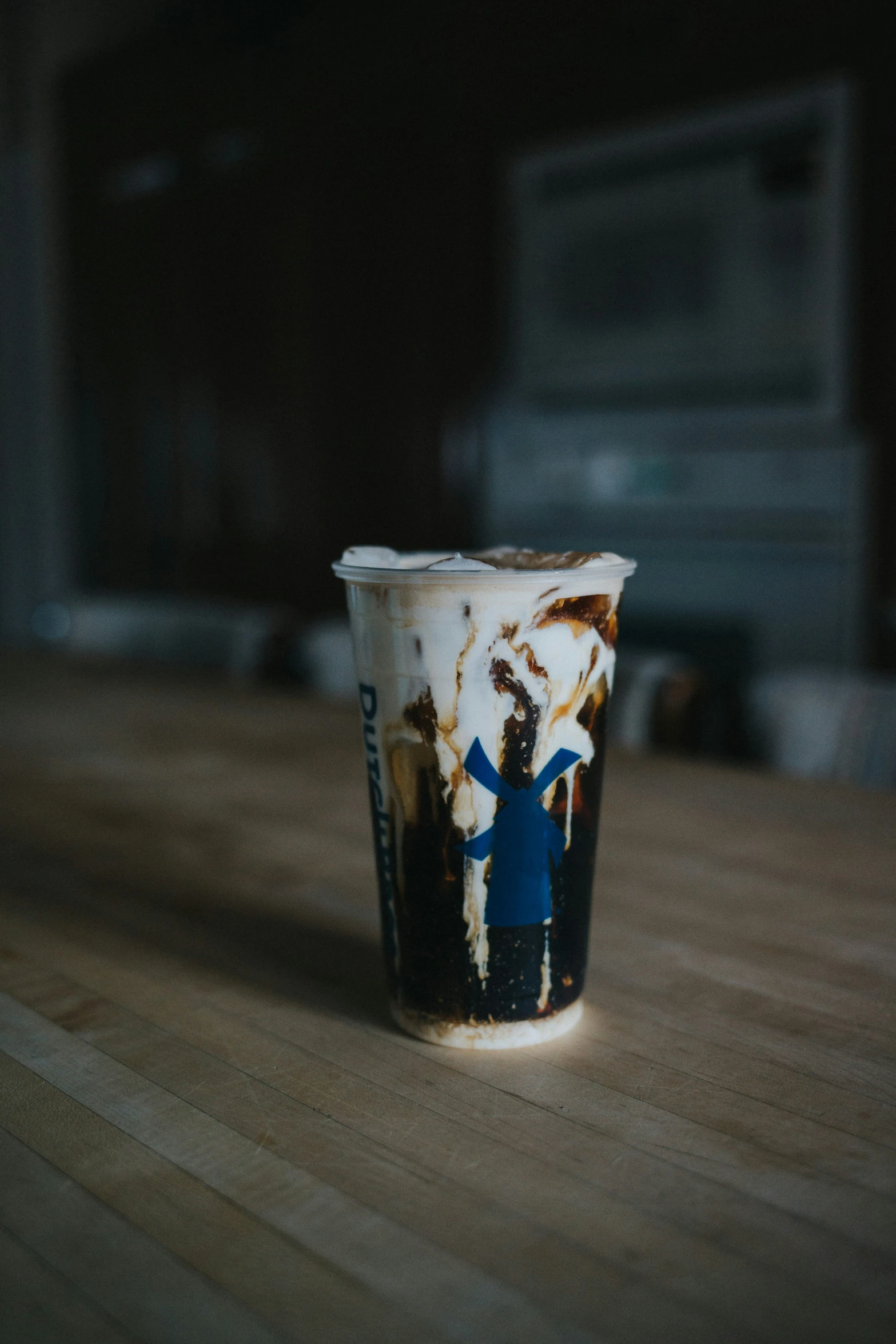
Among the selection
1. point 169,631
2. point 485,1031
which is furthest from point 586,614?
point 169,631

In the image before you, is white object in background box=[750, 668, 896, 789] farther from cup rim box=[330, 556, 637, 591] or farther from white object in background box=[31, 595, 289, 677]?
white object in background box=[31, 595, 289, 677]

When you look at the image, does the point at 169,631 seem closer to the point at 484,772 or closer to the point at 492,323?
the point at 492,323

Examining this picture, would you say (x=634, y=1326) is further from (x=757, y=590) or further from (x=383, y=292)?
(x=383, y=292)

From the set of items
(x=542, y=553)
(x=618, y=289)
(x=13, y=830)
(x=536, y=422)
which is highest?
(x=618, y=289)

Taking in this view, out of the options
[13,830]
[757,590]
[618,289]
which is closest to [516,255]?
[618,289]

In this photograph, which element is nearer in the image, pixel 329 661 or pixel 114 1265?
pixel 114 1265

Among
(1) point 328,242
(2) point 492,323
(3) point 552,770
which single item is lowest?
(3) point 552,770

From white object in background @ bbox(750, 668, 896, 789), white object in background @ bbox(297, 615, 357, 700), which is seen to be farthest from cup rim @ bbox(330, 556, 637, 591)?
white object in background @ bbox(297, 615, 357, 700)

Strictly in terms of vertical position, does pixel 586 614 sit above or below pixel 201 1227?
above

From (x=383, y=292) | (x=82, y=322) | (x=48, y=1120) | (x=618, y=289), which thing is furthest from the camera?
(x=82, y=322)
